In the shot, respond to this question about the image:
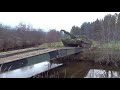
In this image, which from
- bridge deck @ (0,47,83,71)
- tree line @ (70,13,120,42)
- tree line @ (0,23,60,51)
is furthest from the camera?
tree line @ (70,13,120,42)

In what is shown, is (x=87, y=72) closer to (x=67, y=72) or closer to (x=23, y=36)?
(x=67, y=72)

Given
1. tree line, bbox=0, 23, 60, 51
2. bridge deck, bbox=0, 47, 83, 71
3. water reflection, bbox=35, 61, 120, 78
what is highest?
tree line, bbox=0, 23, 60, 51

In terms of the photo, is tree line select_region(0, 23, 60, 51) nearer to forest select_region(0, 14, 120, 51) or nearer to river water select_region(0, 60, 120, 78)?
forest select_region(0, 14, 120, 51)

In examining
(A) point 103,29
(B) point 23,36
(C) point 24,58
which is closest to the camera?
(C) point 24,58

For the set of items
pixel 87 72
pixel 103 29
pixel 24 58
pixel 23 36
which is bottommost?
pixel 87 72

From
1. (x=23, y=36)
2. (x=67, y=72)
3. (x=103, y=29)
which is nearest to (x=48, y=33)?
(x=23, y=36)

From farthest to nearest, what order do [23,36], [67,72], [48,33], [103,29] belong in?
[48,33] → [103,29] → [23,36] → [67,72]

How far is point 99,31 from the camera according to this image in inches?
1018

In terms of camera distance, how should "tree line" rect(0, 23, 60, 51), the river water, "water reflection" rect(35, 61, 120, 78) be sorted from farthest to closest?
"tree line" rect(0, 23, 60, 51) < "water reflection" rect(35, 61, 120, 78) < the river water

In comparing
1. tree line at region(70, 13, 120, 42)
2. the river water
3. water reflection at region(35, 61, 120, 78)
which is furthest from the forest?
water reflection at region(35, 61, 120, 78)

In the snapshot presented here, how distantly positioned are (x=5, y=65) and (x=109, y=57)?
11.0m

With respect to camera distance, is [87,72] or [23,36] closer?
[87,72]
